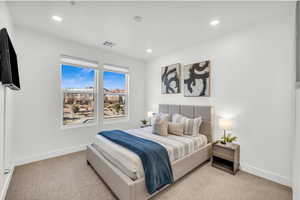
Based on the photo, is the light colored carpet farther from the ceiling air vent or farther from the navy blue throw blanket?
the ceiling air vent

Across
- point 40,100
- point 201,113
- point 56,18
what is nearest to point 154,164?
point 201,113

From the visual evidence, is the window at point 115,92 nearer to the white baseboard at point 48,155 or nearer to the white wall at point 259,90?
the white baseboard at point 48,155

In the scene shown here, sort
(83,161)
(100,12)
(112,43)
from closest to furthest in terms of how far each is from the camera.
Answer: (100,12) < (83,161) < (112,43)

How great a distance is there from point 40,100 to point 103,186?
231 centimetres

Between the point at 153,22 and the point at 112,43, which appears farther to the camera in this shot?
the point at 112,43

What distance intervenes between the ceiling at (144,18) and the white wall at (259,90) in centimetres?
28

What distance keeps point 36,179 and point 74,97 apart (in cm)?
191

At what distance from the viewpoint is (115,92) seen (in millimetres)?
4152

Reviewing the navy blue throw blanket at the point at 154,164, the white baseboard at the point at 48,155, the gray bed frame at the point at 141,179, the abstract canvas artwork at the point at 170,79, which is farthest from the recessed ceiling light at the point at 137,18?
the white baseboard at the point at 48,155

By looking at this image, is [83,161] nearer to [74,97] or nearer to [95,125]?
[95,125]

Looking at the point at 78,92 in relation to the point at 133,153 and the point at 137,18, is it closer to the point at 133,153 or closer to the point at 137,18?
the point at 137,18

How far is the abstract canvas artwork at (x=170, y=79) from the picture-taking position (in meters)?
3.61

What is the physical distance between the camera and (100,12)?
2.10 metres

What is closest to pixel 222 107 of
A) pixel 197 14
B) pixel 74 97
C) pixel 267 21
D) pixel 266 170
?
pixel 266 170
